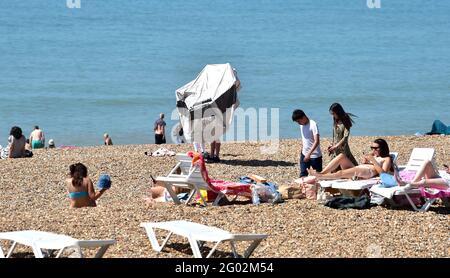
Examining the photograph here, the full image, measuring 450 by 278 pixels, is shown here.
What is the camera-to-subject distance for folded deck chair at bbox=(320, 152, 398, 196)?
34.4 ft

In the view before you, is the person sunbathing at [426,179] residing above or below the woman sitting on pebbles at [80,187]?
above

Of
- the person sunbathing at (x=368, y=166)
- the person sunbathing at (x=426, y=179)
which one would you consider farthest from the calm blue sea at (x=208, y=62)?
the person sunbathing at (x=426, y=179)

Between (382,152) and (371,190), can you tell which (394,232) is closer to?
(371,190)

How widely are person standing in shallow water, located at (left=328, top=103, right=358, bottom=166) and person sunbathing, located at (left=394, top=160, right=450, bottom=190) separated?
1443 millimetres

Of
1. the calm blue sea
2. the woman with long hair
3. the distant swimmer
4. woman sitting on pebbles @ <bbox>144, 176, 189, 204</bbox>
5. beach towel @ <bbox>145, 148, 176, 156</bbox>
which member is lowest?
the calm blue sea

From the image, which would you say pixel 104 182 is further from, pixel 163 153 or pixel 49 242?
pixel 163 153

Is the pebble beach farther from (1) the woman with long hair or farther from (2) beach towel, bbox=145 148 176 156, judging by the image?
(1) the woman with long hair

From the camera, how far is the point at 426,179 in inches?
395

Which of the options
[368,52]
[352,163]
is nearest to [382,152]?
[352,163]

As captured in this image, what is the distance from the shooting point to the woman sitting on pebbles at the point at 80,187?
1060 centimetres

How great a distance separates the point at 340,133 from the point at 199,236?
4.04 meters

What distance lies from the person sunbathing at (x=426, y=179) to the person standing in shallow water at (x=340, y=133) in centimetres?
144

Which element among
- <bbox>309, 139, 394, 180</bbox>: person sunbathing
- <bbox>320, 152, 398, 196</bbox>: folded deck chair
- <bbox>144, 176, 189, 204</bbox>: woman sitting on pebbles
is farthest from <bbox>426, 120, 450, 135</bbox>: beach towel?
<bbox>144, 176, 189, 204</bbox>: woman sitting on pebbles

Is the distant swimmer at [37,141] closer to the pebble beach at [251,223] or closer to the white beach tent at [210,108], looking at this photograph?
the white beach tent at [210,108]
